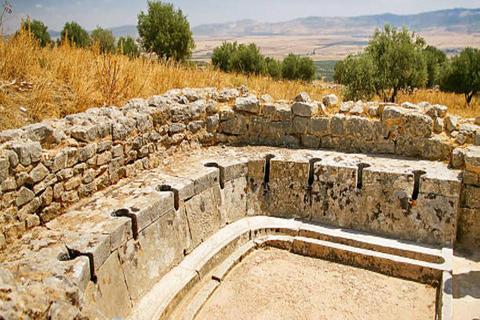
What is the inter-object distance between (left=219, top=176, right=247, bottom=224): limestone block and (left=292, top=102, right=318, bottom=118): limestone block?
179 centimetres

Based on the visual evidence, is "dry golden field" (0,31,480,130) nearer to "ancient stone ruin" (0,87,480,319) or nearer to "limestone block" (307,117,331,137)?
"ancient stone ruin" (0,87,480,319)

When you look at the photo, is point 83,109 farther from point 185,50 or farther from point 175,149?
point 185,50

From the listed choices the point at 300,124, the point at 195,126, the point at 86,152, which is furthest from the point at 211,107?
the point at 86,152

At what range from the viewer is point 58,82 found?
654 centimetres

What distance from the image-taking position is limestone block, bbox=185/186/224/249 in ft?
18.6

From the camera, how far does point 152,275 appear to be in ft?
15.7

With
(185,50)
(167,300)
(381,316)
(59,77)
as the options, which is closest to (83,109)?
(59,77)

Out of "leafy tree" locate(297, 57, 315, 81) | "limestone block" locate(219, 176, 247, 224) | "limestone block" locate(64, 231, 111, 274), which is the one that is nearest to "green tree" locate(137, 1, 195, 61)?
"leafy tree" locate(297, 57, 315, 81)

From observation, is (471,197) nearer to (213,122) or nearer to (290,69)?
(213,122)

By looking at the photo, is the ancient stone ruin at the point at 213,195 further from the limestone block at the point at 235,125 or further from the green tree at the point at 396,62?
the green tree at the point at 396,62

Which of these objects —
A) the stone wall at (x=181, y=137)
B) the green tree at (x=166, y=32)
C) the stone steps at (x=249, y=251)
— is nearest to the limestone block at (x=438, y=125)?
the stone wall at (x=181, y=137)

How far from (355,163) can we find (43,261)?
501cm

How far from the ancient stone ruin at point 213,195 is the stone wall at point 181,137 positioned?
2 cm

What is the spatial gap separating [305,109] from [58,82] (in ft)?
14.9
